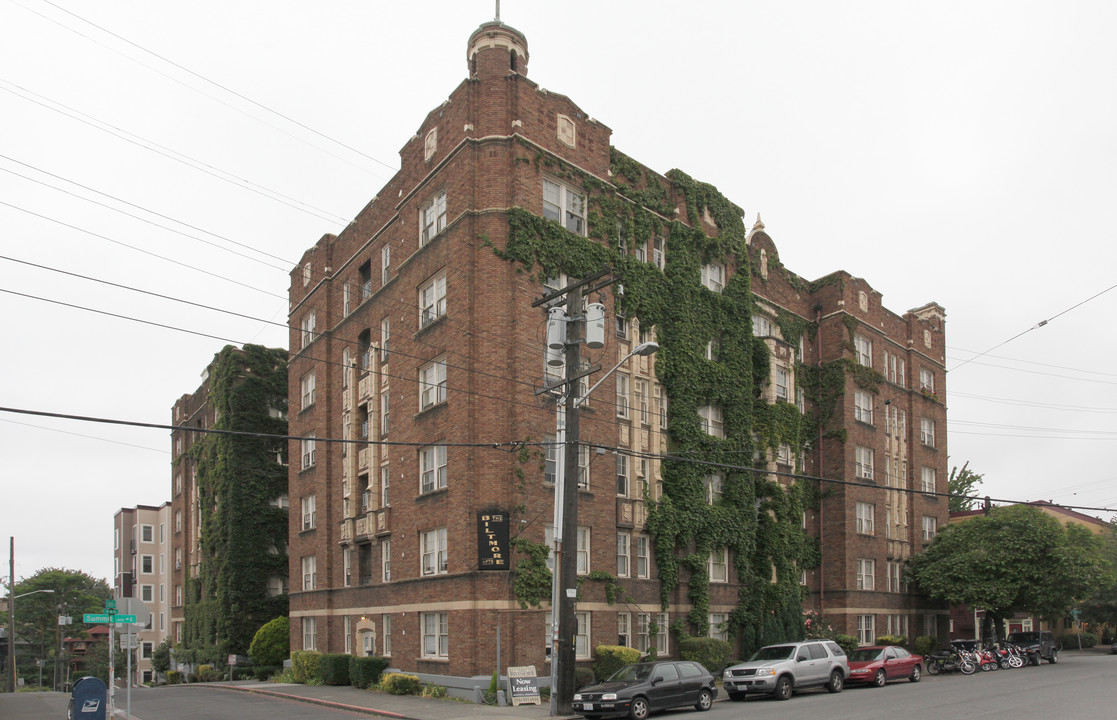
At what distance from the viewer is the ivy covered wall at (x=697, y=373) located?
1241 inches

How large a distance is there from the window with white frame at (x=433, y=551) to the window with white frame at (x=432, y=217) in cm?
1008

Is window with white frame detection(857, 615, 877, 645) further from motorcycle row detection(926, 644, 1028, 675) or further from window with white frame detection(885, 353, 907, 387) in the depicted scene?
window with white frame detection(885, 353, 907, 387)

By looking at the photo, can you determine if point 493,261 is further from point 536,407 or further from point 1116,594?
point 1116,594

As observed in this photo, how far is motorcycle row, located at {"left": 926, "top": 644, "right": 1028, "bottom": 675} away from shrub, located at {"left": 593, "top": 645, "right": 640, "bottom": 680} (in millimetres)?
14041

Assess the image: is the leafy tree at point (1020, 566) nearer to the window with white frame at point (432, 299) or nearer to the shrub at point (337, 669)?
the shrub at point (337, 669)

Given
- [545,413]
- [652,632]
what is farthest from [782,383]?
[545,413]

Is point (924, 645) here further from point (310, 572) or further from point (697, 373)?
point (310, 572)

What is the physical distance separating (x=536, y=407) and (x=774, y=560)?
14.1 meters

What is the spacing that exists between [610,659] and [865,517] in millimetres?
20592

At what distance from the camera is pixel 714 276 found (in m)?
37.2

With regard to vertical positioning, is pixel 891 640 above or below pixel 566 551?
below

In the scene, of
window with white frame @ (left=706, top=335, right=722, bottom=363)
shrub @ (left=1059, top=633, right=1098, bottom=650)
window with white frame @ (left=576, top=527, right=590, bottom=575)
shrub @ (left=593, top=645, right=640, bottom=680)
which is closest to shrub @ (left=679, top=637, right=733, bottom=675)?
shrub @ (left=593, top=645, right=640, bottom=680)

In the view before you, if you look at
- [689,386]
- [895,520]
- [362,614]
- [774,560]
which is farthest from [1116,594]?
[362,614]

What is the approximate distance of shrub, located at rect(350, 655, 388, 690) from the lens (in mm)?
31109
